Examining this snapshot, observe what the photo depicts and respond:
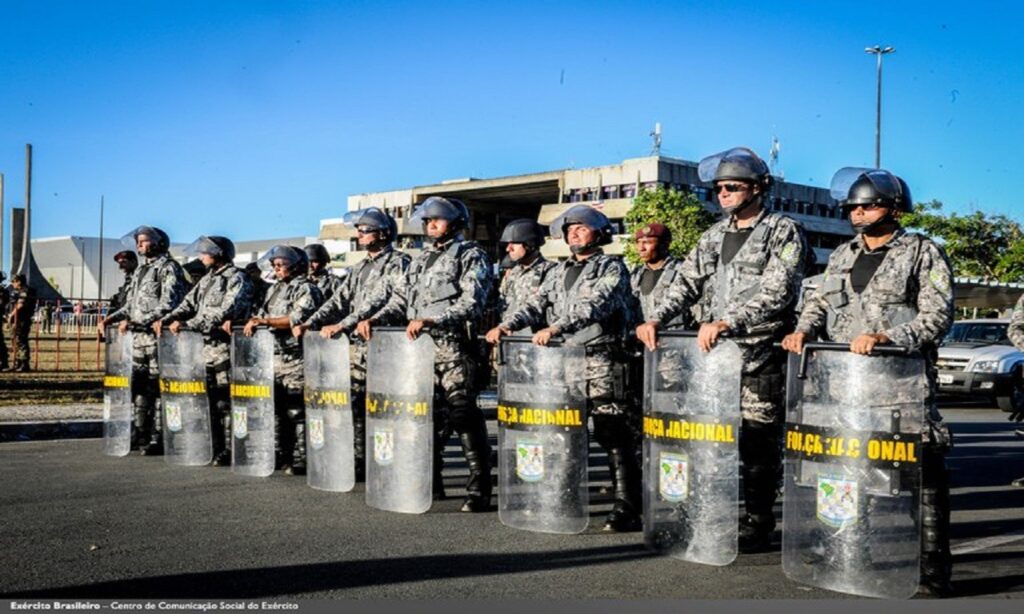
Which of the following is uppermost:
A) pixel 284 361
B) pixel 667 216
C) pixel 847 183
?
pixel 667 216

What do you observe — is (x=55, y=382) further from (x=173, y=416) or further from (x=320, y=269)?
(x=173, y=416)

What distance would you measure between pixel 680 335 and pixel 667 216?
40479 mm

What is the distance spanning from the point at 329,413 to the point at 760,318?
337cm

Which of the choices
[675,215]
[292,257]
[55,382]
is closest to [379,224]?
[292,257]

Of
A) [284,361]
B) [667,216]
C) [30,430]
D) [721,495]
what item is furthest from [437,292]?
[667,216]

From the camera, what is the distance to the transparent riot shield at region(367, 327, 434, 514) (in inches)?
277

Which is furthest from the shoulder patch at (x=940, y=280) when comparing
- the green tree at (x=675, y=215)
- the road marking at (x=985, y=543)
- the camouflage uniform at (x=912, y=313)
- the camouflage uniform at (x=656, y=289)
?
the green tree at (x=675, y=215)

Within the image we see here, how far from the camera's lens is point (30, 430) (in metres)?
11.7

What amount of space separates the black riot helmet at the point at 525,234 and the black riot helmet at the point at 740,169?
2.73 metres

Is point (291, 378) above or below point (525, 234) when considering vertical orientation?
below

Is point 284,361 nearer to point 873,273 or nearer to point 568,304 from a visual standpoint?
point 568,304

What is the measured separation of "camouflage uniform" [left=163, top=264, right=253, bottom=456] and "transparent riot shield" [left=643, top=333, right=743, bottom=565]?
16.0 feet

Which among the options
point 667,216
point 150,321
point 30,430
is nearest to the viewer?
point 150,321

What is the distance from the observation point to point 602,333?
690cm
